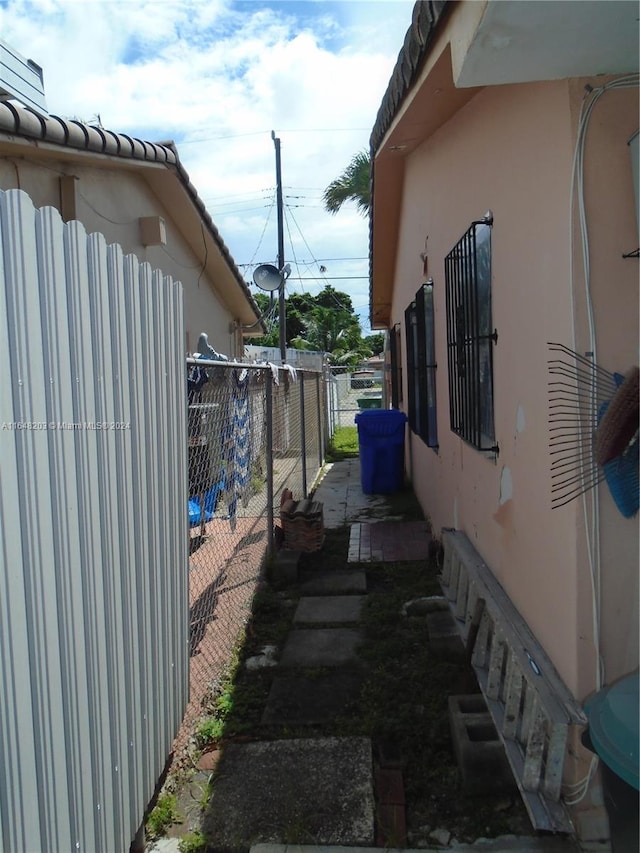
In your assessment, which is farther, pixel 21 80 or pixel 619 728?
pixel 21 80

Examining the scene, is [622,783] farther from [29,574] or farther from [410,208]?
[410,208]

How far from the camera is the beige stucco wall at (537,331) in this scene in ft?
7.18

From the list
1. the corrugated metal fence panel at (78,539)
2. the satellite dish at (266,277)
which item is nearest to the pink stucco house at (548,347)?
the corrugated metal fence panel at (78,539)

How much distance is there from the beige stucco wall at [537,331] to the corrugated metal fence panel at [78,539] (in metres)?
1.57

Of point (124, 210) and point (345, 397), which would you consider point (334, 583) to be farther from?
A: point (345, 397)

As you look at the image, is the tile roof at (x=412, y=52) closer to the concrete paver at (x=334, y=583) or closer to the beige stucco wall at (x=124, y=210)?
the beige stucco wall at (x=124, y=210)

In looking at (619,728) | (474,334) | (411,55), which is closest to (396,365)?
(474,334)

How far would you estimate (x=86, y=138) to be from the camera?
514 centimetres

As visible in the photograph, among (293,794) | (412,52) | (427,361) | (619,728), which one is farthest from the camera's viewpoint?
(427,361)

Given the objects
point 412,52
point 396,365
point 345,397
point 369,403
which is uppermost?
point 412,52

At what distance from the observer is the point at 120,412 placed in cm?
219

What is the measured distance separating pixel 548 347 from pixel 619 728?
1.35 m

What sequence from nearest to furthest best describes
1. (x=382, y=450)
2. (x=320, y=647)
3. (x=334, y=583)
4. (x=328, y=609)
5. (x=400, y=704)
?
(x=400, y=704) → (x=320, y=647) → (x=328, y=609) → (x=334, y=583) → (x=382, y=450)

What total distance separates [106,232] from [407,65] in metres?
4.05
